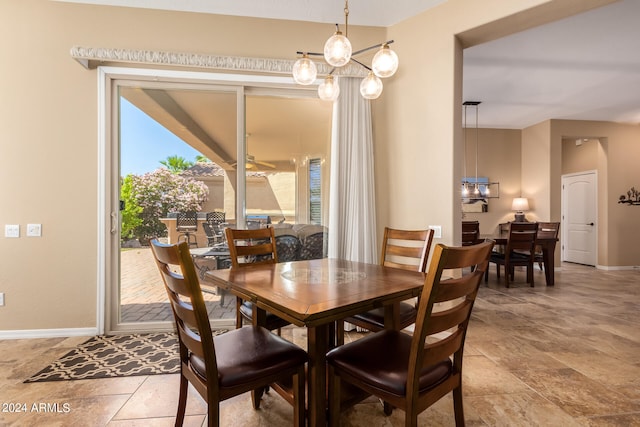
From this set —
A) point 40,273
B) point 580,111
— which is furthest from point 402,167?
point 580,111

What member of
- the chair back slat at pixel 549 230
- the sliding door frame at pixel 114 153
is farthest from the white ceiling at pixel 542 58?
the chair back slat at pixel 549 230

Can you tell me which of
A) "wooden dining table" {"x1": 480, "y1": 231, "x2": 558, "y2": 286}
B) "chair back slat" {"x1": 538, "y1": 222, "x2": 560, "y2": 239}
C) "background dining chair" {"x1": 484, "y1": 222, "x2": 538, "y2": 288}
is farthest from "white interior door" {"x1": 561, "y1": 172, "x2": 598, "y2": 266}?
"background dining chair" {"x1": 484, "y1": 222, "x2": 538, "y2": 288}

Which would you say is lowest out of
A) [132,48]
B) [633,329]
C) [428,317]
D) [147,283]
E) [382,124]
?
[633,329]

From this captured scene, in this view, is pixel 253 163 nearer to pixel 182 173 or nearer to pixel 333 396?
pixel 182 173

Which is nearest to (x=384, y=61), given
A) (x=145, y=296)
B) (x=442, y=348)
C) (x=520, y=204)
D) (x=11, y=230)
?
(x=442, y=348)

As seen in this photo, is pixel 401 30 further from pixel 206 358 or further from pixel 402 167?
pixel 206 358

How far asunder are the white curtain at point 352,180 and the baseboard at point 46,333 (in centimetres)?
236

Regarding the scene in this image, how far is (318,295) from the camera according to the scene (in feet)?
4.50

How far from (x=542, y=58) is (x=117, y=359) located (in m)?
5.44

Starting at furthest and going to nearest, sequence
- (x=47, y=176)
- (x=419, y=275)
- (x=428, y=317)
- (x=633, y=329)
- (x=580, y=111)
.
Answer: (x=580, y=111) → (x=633, y=329) → (x=47, y=176) → (x=419, y=275) → (x=428, y=317)

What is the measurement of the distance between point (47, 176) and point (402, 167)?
3321mm

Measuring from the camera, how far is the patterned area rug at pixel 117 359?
2.17 meters

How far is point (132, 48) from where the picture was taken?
112 inches

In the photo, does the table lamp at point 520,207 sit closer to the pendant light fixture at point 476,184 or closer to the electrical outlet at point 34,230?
the pendant light fixture at point 476,184
